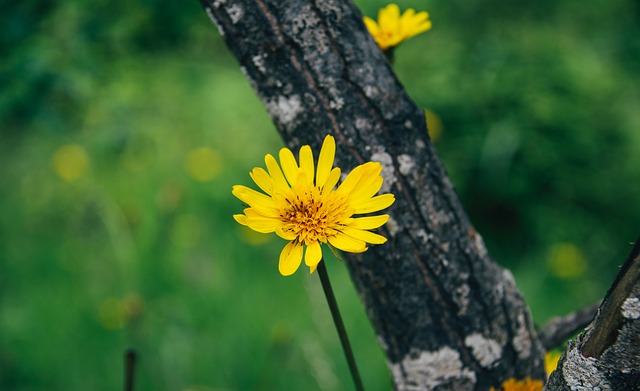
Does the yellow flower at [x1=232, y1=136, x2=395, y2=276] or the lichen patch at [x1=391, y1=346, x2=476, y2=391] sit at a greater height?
the yellow flower at [x1=232, y1=136, x2=395, y2=276]

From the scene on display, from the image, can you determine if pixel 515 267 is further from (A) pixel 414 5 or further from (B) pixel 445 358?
(B) pixel 445 358

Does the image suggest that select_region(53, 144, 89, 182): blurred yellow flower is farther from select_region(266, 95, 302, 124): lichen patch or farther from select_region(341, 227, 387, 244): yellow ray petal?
select_region(341, 227, 387, 244): yellow ray petal

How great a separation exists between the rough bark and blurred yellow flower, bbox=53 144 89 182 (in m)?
2.83

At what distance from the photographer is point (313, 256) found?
2.16ft

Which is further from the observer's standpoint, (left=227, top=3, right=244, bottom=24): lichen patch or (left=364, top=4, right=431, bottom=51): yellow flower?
(left=364, top=4, right=431, bottom=51): yellow flower

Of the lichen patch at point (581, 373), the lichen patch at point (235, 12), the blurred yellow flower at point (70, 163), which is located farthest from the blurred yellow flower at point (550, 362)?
the blurred yellow flower at point (70, 163)

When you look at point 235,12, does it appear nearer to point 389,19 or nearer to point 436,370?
point 389,19

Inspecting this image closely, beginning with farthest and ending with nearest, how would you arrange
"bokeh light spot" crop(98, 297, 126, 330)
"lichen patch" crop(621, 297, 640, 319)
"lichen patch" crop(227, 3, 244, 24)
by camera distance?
1. "bokeh light spot" crop(98, 297, 126, 330)
2. "lichen patch" crop(227, 3, 244, 24)
3. "lichen patch" crop(621, 297, 640, 319)

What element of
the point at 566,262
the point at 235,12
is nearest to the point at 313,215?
the point at 235,12

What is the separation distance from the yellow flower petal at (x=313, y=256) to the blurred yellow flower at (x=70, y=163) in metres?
2.72

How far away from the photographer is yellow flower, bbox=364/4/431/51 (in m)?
0.96

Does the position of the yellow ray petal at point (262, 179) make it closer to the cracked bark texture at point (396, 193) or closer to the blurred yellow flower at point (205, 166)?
the cracked bark texture at point (396, 193)

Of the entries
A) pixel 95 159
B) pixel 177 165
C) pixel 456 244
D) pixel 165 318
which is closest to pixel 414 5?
pixel 177 165

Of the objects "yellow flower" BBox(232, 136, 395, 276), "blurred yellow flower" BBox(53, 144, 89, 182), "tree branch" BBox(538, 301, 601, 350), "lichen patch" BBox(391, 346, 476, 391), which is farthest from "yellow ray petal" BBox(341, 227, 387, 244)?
"blurred yellow flower" BBox(53, 144, 89, 182)
